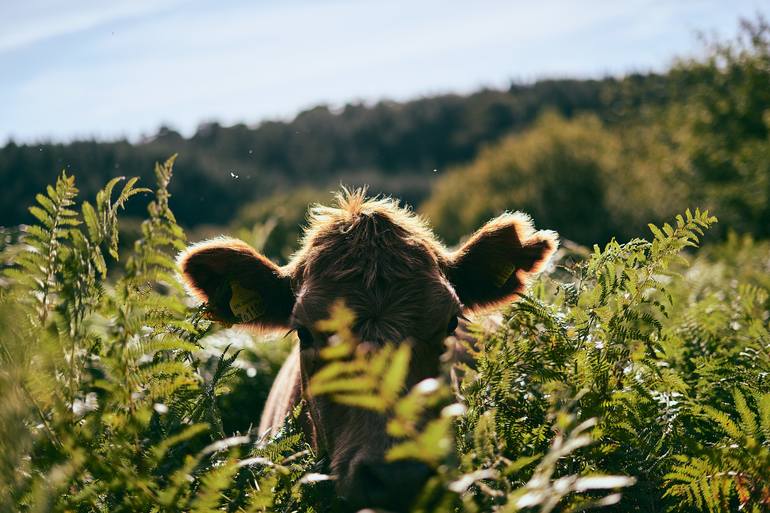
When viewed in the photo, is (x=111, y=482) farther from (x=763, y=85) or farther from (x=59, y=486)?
(x=763, y=85)

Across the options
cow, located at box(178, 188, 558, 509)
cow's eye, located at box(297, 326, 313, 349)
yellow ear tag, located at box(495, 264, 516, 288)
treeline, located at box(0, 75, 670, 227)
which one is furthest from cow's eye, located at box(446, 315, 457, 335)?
treeline, located at box(0, 75, 670, 227)

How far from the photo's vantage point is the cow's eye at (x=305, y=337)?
3.26 m

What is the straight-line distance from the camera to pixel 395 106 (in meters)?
118

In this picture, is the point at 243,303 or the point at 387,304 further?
the point at 243,303

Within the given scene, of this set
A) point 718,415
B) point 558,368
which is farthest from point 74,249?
point 718,415

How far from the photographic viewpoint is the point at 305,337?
3279 mm

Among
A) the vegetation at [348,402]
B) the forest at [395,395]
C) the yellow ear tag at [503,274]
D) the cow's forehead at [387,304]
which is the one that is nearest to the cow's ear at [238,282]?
the forest at [395,395]

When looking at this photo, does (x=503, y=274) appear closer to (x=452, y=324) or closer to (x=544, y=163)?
(x=452, y=324)

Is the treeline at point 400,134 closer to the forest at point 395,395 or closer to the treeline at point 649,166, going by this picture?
the treeline at point 649,166

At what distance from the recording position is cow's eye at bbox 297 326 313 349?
326cm

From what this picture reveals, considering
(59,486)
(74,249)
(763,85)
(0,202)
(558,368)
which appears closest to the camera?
(59,486)

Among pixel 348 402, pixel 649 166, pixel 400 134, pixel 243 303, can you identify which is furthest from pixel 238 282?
pixel 400 134

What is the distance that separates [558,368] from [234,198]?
8481 cm

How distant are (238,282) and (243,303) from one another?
0.43 ft
